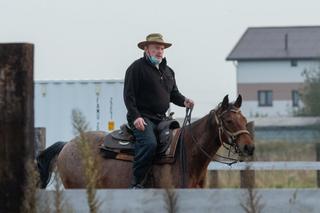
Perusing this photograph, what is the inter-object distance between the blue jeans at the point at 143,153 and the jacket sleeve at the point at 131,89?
0.22 m

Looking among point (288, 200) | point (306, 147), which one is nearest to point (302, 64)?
point (306, 147)

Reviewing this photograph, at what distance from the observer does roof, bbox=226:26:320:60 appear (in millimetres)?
97500

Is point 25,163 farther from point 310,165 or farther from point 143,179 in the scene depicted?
point 310,165

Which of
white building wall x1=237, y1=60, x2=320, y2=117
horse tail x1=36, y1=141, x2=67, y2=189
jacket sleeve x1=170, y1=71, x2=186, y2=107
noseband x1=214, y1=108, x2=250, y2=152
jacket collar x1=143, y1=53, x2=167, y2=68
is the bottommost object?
horse tail x1=36, y1=141, x2=67, y2=189

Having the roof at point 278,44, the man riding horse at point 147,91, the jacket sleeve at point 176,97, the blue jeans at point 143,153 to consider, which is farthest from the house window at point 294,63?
the blue jeans at point 143,153

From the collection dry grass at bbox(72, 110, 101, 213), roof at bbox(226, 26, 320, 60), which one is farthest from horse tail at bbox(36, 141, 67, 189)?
roof at bbox(226, 26, 320, 60)

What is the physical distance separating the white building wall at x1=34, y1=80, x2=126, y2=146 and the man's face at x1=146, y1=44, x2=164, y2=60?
30.9 feet

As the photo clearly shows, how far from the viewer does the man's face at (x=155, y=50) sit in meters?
11.6

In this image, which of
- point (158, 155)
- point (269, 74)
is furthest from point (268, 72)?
point (158, 155)

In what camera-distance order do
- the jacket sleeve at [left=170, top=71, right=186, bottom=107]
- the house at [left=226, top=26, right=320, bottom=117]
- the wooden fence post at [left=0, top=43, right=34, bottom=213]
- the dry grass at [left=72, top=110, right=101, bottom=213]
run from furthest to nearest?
the house at [left=226, top=26, right=320, bottom=117], the jacket sleeve at [left=170, top=71, right=186, bottom=107], the wooden fence post at [left=0, top=43, right=34, bottom=213], the dry grass at [left=72, top=110, right=101, bottom=213]

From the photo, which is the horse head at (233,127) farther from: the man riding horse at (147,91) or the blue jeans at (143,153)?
the blue jeans at (143,153)

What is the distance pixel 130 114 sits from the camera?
1149 centimetres

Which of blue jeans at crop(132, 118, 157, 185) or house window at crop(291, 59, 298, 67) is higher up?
house window at crop(291, 59, 298, 67)

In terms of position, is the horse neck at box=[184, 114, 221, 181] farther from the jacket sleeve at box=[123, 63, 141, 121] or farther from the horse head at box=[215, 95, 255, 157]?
the jacket sleeve at box=[123, 63, 141, 121]
